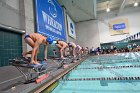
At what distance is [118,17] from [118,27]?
53.0 inches

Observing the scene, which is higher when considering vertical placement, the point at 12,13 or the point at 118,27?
the point at 118,27

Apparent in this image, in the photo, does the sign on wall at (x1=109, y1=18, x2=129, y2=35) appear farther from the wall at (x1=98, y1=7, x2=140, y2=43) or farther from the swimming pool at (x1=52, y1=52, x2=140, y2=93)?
the swimming pool at (x1=52, y1=52, x2=140, y2=93)

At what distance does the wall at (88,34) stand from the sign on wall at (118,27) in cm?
185

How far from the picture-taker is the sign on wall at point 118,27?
1741 cm

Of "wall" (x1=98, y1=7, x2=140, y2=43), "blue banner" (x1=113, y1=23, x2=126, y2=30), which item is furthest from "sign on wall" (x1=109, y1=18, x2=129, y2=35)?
"wall" (x1=98, y1=7, x2=140, y2=43)

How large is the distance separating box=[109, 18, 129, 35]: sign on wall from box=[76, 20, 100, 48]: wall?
1847 mm

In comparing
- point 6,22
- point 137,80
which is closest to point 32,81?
point 137,80

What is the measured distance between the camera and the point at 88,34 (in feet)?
60.0

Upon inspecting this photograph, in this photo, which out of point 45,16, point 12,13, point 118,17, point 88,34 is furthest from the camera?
point 88,34

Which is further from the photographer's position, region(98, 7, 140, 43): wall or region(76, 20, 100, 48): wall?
region(76, 20, 100, 48): wall

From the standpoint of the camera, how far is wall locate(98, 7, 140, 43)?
1730 centimetres

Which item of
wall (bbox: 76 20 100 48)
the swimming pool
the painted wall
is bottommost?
the swimming pool

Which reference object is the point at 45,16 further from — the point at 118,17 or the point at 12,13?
the point at 118,17

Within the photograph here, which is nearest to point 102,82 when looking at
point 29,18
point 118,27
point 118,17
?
point 29,18
